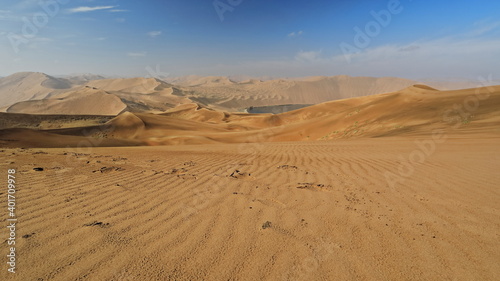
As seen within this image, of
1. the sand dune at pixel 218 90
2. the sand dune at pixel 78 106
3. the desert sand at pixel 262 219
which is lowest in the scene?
the desert sand at pixel 262 219

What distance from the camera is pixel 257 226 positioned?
9.29ft

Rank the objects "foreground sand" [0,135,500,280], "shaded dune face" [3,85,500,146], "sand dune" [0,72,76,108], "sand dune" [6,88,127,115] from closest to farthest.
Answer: "foreground sand" [0,135,500,280] → "shaded dune face" [3,85,500,146] → "sand dune" [6,88,127,115] → "sand dune" [0,72,76,108]

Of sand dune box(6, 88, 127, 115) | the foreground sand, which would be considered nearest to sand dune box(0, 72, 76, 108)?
sand dune box(6, 88, 127, 115)

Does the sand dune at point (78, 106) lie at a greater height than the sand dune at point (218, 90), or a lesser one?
lesser

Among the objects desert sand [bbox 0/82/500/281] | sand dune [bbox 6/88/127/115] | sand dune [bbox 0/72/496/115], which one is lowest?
desert sand [bbox 0/82/500/281]

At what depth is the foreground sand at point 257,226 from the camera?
210 cm

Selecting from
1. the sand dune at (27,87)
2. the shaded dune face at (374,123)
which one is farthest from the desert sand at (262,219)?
the sand dune at (27,87)

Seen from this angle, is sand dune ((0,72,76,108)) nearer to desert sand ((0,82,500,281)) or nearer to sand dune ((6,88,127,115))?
sand dune ((6,88,127,115))

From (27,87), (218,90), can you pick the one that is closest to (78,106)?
(218,90)

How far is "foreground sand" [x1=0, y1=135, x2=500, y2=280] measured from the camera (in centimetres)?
210

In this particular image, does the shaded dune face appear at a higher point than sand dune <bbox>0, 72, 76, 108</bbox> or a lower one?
lower

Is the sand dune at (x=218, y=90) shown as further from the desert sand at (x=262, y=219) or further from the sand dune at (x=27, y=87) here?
the desert sand at (x=262, y=219)

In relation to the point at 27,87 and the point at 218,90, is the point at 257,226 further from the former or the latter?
the point at 27,87

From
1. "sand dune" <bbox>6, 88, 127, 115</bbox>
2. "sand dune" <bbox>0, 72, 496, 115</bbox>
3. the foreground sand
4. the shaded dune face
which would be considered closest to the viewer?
the foreground sand
